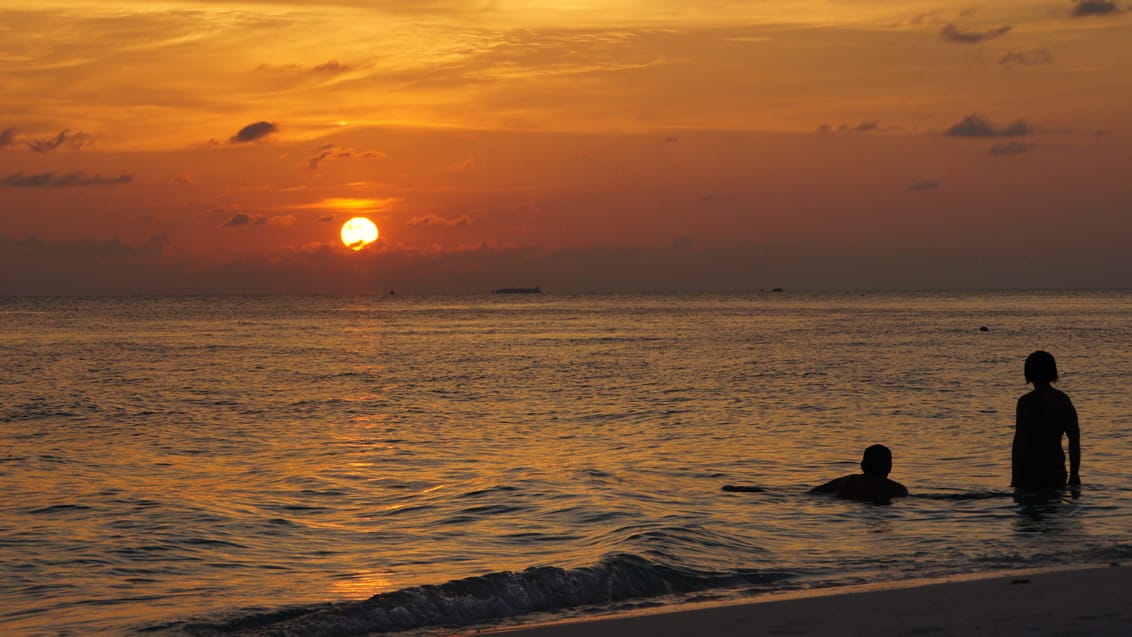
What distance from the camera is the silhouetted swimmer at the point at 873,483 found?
16.2 metres

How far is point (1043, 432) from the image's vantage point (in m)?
15.9

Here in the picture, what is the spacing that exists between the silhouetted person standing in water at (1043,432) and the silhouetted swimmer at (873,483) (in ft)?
5.60

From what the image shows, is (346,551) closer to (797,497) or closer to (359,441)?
(797,497)

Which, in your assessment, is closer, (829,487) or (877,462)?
(877,462)

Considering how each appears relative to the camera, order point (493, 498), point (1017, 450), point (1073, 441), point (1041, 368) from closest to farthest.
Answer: point (1041, 368) < point (1073, 441) < point (1017, 450) < point (493, 498)

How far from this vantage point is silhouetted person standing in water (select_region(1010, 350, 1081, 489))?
15469 millimetres

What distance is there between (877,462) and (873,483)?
339mm

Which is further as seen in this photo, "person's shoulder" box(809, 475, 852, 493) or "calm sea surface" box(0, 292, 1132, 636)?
"person's shoulder" box(809, 475, 852, 493)

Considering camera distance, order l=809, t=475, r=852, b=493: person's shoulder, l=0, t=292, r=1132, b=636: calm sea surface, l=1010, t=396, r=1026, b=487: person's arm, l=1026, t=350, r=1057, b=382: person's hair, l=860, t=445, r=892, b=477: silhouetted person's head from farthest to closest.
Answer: l=809, t=475, r=852, b=493: person's shoulder < l=860, t=445, r=892, b=477: silhouetted person's head < l=1010, t=396, r=1026, b=487: person's arm < l=1026, t=350, r=1057, b=382: person's hair < l=0, t=292, r=1132, b=636: calm sea surface

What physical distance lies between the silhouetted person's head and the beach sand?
5.14 m

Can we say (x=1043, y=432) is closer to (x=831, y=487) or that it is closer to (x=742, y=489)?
(x=831, y=487)

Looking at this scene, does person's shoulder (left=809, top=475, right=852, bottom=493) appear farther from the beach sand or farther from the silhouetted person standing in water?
the beach sand

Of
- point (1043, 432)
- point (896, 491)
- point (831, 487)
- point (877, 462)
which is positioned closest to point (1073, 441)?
point (1043, 432)

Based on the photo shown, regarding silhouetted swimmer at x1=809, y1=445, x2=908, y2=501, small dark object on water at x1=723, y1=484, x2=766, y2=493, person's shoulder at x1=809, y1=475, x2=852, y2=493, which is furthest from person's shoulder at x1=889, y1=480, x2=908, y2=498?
small dark object on water at x1=723, y1=484, x2=766, y2=493
